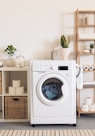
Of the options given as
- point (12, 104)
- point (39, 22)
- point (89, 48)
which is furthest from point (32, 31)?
point (12, 104)

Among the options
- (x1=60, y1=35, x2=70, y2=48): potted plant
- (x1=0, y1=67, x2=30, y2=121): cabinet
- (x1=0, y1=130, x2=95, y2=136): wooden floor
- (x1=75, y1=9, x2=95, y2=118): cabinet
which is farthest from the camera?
(x1=75, y1=9, x2=95, y2=118): cabinet

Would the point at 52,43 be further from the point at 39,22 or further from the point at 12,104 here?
the point at 12,104

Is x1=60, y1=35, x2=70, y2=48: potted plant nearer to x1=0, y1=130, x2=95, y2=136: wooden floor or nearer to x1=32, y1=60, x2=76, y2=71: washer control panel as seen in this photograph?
x1=32, y1=60, x2=76, y2=71: washer control panel

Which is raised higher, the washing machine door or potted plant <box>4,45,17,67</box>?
potted plant <box>4,45,17,67</box>

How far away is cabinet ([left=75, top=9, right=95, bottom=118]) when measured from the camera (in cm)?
430

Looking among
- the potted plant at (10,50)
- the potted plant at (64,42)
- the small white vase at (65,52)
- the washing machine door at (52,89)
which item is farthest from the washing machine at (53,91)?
the potted plant at (10,50)

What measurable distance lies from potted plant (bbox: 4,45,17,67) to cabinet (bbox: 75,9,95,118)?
1.06 m

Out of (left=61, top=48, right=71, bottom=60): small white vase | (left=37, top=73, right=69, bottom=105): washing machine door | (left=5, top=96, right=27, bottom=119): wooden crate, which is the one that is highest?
(left=61, top=48, right=71, bottom=60): small white vase

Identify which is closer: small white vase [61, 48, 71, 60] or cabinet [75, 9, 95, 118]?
small white vase [61, 48, 71, 60]

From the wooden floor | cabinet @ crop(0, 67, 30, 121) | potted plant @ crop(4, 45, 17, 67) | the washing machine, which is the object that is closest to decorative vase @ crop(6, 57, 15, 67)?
potted plant @ crop(4, 45, 17, 67)

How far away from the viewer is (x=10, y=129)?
3.60m

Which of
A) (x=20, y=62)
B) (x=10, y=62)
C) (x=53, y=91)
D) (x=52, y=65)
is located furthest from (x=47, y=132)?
(x=10, y=62)

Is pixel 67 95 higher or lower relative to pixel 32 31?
lower

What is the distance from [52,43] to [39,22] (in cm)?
41
